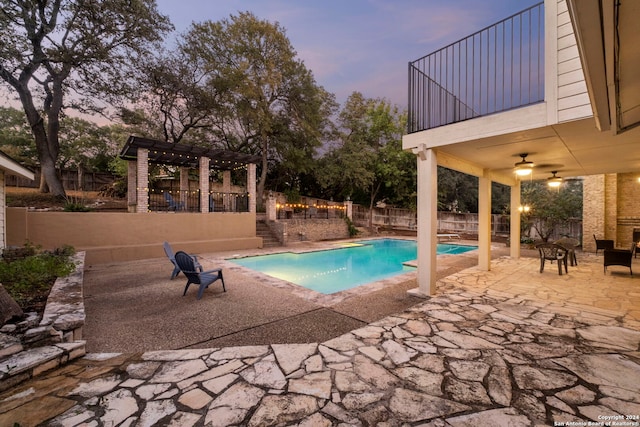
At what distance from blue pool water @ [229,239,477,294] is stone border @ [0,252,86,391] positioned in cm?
495

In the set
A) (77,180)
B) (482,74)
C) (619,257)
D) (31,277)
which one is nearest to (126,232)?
(31,277)

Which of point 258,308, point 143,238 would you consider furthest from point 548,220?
point 143,238

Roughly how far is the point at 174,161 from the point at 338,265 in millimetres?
9494

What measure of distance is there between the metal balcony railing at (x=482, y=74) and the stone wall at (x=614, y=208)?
9.14 m

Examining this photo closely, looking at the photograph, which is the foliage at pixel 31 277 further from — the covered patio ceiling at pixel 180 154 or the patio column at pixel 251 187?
the patio column at pixel 251 187

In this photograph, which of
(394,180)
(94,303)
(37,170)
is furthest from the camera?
(394,180)

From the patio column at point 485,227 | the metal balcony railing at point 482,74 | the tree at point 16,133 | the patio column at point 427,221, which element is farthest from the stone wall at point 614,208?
the tree at point 16,133

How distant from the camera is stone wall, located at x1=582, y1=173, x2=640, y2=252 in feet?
32.5

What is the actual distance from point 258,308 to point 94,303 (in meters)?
2.91

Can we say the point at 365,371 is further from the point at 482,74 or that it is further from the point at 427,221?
the point at 482,74

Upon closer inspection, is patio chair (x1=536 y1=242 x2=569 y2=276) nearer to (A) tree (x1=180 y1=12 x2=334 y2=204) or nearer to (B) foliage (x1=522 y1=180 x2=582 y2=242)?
(B) foliage (x1=522 y1=180 x2=582 y2=242)

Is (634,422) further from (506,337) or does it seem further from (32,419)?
(32,419)

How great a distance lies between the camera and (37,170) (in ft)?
54.4

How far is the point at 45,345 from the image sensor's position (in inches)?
103
